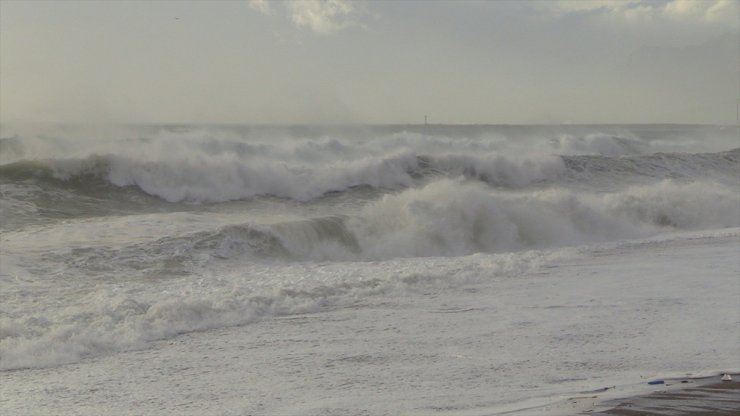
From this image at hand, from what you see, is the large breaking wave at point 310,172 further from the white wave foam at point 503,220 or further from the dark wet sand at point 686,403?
the dark wet sand at point 686,403

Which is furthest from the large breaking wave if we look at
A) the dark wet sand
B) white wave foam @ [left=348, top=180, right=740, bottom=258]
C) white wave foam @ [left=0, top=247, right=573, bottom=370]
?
the dark wet sand

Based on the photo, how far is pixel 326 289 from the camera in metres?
8.44

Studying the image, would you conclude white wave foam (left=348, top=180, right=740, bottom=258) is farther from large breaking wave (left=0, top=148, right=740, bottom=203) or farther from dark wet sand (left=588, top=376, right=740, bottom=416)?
dark wet sand (left=588, top=376, right=740, bottom=416)

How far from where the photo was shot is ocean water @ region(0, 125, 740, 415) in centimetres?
542

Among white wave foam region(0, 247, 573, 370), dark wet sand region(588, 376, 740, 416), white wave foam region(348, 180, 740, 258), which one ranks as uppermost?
white wave foam region(348, 180, 740, 258)

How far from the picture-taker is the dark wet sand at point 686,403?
4.81 metres

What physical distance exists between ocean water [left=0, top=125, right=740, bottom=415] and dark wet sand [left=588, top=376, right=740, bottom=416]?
1.12 feet

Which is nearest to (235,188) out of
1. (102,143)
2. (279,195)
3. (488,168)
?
(279,195)

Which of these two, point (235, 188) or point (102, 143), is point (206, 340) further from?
point (102, 143)

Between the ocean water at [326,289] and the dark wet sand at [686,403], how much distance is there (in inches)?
13.4

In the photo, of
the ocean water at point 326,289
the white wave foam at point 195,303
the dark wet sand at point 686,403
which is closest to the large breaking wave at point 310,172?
the ocean water at point 326,289

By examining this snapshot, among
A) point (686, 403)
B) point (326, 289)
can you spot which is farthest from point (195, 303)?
point (686, 403)

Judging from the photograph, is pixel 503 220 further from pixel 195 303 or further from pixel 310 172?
pixel 195 303

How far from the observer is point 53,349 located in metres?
6.11
